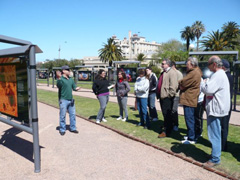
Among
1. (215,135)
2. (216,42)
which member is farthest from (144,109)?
(216,42)

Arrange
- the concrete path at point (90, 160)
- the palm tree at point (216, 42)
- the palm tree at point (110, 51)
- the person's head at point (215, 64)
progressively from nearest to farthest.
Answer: the concrete path at point (90, 160) → the person's head at point (215, 64) → the palm tree at point (216, 42) → the palm tree at point (110, 51)

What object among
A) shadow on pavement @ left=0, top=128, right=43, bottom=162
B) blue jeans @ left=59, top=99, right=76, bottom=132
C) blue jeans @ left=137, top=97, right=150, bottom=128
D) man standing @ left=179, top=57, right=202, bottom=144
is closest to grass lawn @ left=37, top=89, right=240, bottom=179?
blue jeans @ left=137, top=97, right=150, bottom=128

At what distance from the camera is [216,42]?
128 feet

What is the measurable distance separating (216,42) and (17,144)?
131 ft

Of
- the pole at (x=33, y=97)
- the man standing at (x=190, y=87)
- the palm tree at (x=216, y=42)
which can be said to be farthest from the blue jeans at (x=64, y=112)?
the palm tree at (x=216, y=42)

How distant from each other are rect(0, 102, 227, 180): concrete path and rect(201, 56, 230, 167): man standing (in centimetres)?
49

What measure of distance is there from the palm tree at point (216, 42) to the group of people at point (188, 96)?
3626 centimetres

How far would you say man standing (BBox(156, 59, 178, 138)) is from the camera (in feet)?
17.4

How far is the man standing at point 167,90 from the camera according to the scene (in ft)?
17.4

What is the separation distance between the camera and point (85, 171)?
3.85 metres

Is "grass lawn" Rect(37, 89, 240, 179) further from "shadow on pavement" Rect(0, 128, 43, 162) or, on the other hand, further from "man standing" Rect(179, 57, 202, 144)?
"shadow on pavement" Rect(0, 128, 43, 162)

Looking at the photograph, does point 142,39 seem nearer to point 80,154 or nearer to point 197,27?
point 197,27

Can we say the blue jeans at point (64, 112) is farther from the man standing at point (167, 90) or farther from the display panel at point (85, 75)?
the display panel at point (85, 75)

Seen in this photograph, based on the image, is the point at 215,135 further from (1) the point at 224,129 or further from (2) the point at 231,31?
(2) the point at 231,31
